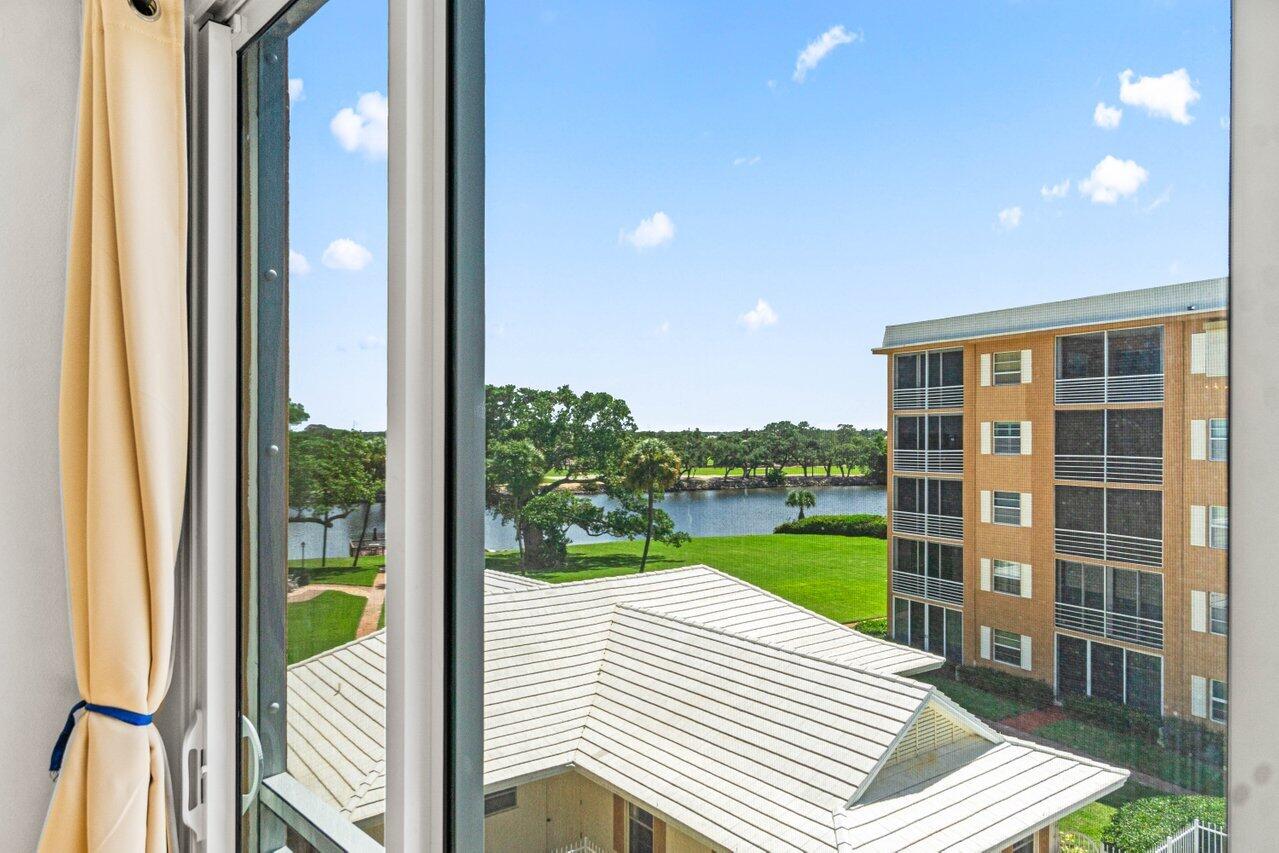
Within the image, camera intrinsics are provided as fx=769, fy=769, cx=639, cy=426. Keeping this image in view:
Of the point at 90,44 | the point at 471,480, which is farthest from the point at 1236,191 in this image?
the point at 90,44

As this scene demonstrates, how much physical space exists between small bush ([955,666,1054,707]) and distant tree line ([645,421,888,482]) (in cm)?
12

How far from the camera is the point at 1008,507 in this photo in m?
0.42

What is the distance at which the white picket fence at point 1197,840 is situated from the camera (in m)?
0.34

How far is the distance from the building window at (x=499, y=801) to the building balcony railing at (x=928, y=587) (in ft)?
1.79

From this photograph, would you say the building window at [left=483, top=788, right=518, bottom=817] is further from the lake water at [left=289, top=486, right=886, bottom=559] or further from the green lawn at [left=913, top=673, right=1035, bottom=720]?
the green lawn at [left=913, top=673, right=1035, bottom=720]

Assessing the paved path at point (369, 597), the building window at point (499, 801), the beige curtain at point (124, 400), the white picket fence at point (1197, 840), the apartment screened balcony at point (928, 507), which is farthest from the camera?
the beige curtain at point (124, 400)

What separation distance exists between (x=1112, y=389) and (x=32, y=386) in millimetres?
1784

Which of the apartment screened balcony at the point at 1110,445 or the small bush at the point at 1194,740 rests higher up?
the apartment screened balcony at the point at 1110,445

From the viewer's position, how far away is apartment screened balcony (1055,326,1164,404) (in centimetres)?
36

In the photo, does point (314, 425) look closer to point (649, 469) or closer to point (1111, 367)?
point (649, 469)

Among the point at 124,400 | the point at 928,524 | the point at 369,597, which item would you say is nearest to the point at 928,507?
the point at 928,524

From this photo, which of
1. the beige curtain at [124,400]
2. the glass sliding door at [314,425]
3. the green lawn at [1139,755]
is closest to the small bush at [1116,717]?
the green lawn at [1139,755]

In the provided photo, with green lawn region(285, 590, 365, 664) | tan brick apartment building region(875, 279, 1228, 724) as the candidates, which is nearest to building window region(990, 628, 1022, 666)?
tan brick apartment building region(875, 279, 1228, 724)

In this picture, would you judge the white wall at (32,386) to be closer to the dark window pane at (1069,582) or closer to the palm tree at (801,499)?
the palm tree at (801,499)
